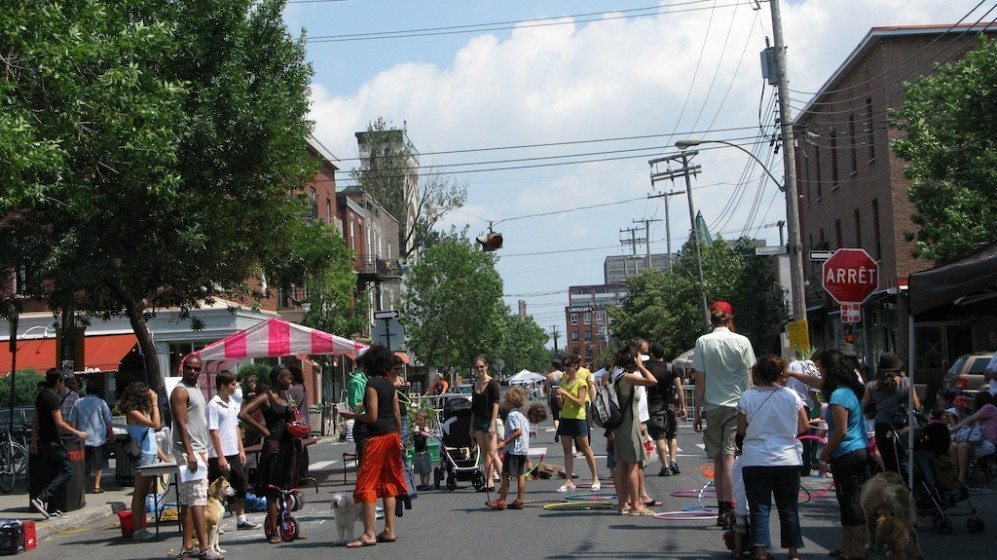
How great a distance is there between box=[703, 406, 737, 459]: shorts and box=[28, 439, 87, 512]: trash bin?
346 inches

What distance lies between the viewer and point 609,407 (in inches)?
476

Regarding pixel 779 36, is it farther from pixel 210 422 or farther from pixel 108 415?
pixel 210 422

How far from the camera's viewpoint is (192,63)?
19312 mm

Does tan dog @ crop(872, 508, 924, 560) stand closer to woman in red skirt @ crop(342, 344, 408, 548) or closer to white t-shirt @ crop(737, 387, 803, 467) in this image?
white t-shirt @ crop(737, 387, 803, 467)

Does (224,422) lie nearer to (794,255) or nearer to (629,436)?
(629,436)

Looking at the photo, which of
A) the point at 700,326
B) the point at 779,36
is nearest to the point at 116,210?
the point at 779,36

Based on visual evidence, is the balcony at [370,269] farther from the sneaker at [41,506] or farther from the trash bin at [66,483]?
the sneaker at [41,506]

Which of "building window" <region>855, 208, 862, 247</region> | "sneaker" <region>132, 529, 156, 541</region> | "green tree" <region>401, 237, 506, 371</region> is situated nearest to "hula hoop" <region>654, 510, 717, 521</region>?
"sneaker" <region>132, 529, 156, 541</region>

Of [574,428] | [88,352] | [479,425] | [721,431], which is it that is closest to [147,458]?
[479,425]

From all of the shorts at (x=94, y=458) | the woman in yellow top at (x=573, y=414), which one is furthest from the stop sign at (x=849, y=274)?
the shorts at (x=94, y=458)

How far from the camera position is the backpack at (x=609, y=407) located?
11992mm

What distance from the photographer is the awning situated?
34344 mm

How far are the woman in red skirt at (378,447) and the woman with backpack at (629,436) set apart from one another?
2.28m

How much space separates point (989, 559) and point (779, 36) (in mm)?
17765
